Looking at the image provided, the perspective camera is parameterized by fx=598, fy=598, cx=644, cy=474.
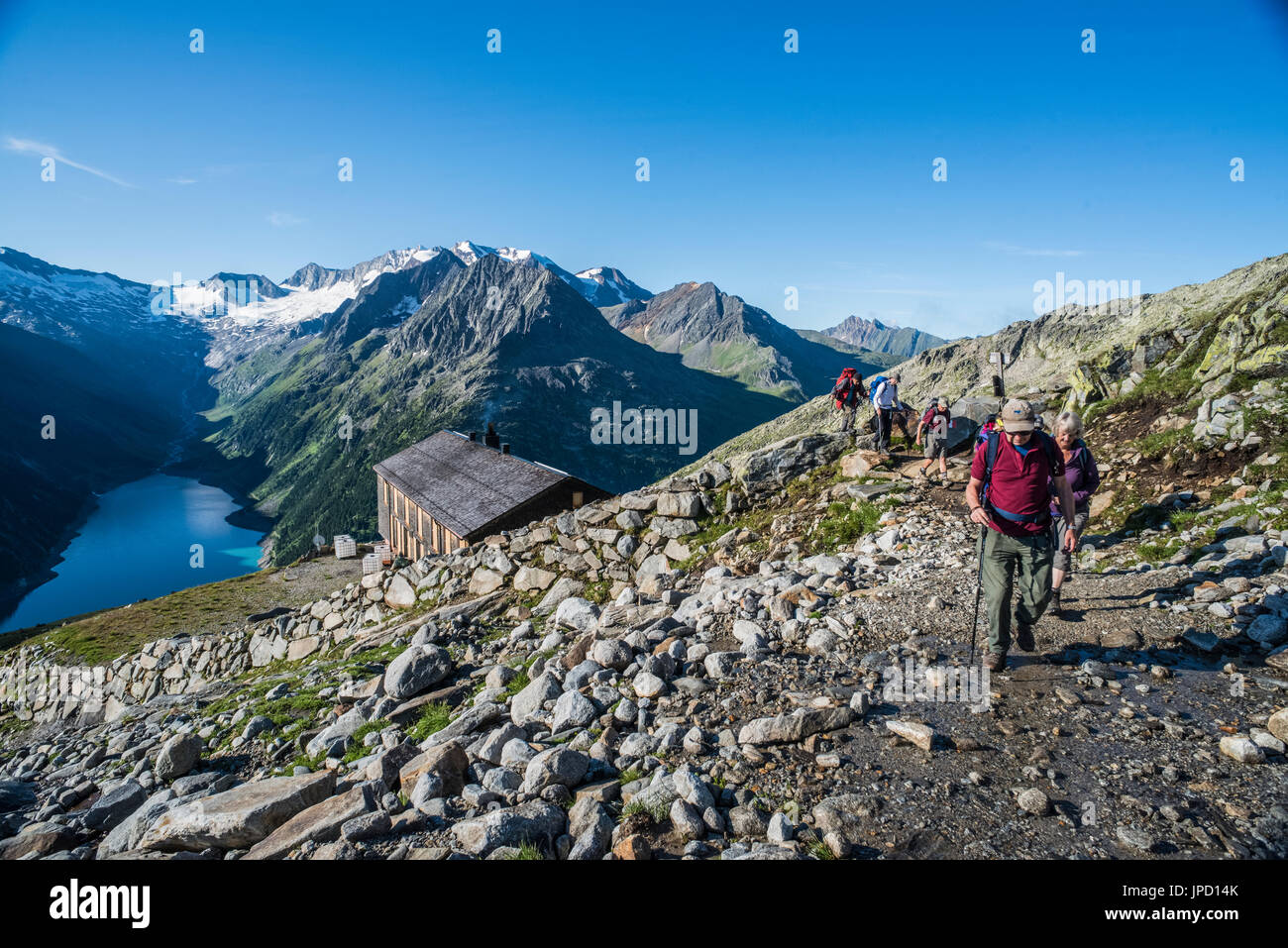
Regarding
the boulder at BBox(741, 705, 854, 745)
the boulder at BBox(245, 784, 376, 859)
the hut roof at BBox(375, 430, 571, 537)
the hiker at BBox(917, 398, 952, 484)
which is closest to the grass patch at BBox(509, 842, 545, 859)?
the boulder at BBox(245, 784, 376, 859)

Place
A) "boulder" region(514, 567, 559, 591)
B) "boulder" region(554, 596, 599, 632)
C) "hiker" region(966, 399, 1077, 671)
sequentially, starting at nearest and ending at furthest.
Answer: "hiker" region(966, 399, 1077, 671), "boulder" region(554, 596, 599, 632), "boulder" region(514, 567, 559, 591)

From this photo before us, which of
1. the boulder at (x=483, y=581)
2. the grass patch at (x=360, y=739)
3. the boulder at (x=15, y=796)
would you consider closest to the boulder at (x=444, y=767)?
the grass patch at (x=360, y=739)

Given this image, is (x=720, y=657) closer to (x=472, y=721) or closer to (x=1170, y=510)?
(x=472, y=721)

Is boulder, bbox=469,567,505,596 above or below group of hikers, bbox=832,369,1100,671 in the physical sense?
below

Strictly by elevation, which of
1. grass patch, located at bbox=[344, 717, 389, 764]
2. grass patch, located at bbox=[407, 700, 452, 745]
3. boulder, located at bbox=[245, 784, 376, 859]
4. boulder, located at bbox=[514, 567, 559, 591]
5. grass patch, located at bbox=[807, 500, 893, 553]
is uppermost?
grass patch, located at bbox=[807, 500, 893, 553]

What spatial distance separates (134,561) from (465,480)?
166m

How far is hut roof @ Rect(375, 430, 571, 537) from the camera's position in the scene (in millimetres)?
29516

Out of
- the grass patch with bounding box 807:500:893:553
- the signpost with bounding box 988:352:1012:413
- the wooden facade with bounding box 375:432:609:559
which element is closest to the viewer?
the grass patch with bounding box 807:500:893:553

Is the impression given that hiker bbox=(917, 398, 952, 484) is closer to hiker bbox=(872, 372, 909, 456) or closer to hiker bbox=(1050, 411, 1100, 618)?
hiker bbox=(872, 372, 909, 456)

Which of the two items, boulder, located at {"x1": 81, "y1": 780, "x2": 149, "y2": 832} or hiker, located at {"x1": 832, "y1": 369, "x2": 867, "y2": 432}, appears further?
hiker, located at {"x1": 832, "y1": 369, "x2": 867, "y2": 432}

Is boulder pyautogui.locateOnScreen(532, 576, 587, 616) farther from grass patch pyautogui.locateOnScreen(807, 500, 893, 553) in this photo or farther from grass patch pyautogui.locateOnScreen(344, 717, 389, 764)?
grass patch pyautogui.locateOnScreen(807, 500, 893, 553)

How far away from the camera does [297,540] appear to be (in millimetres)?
167500
